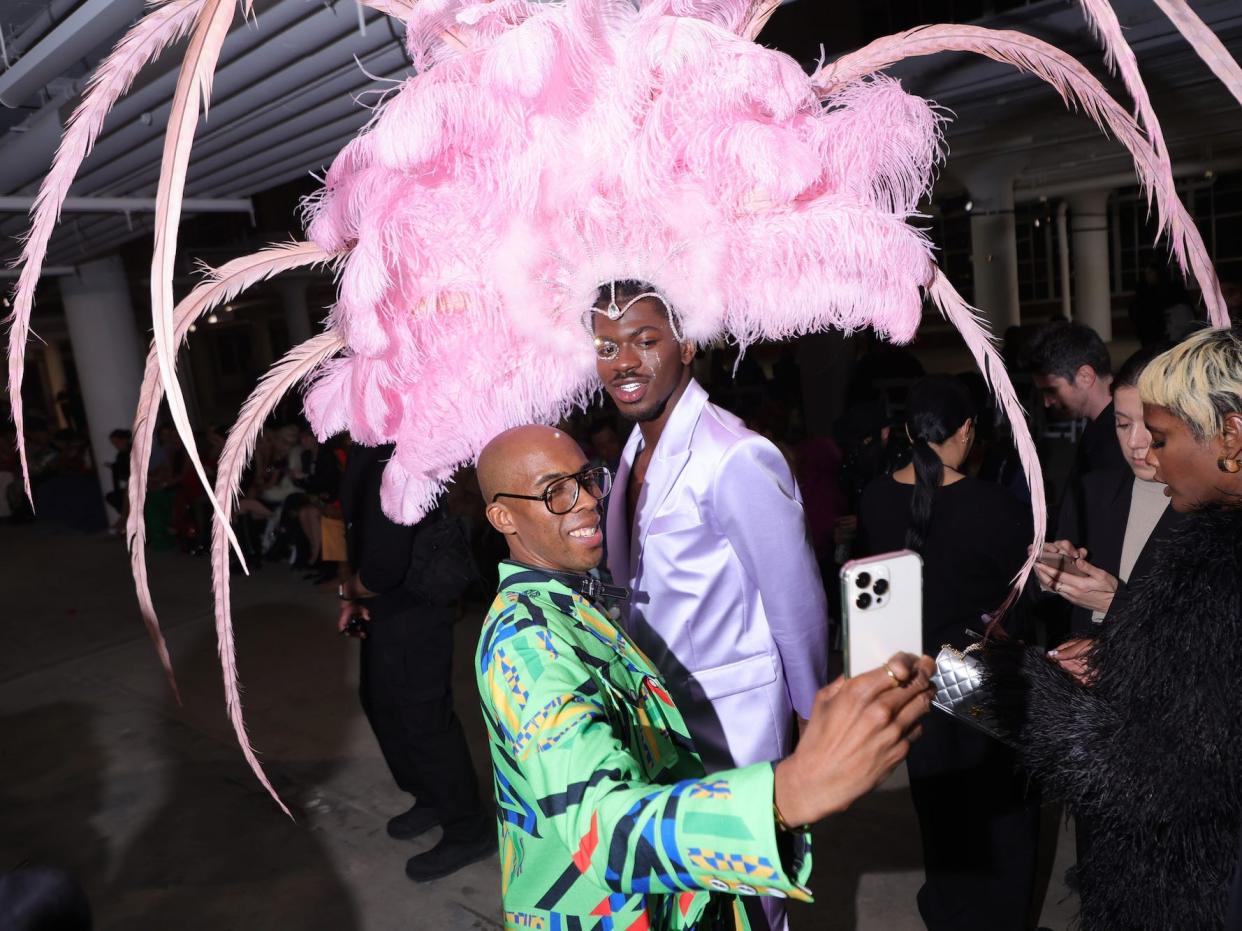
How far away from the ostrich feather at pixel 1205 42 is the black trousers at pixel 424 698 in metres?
2.60

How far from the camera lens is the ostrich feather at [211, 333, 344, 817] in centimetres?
175

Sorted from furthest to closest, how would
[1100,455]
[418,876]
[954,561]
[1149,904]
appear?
[418,876]
[1100,455]
[954,561]
[1149,904]

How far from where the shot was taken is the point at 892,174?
170cm

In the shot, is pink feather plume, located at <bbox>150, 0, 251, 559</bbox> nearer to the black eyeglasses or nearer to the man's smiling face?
the black eyeglasses

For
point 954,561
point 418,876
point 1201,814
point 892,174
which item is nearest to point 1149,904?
point 1201,814

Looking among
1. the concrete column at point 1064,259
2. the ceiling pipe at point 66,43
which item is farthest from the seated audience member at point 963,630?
the concrete column at point 1064,259

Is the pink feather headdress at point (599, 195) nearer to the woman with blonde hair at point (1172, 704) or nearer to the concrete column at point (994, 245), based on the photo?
the woman with blonde hair at point (1172, 704)

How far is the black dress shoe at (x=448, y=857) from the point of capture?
3.26 m

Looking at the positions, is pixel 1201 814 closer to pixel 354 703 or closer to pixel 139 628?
pixel 354 703

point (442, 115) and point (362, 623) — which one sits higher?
point (442, 115)

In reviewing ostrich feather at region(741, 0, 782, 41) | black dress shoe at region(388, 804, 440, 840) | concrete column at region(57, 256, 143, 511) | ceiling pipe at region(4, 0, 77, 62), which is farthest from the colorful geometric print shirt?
concrete column at region(57, 256, 143, 511)

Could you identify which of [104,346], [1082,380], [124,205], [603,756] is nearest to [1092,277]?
[1082,380]

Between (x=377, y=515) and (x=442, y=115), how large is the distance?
68.3 inches

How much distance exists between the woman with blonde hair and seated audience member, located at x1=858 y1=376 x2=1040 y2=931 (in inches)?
28.4
